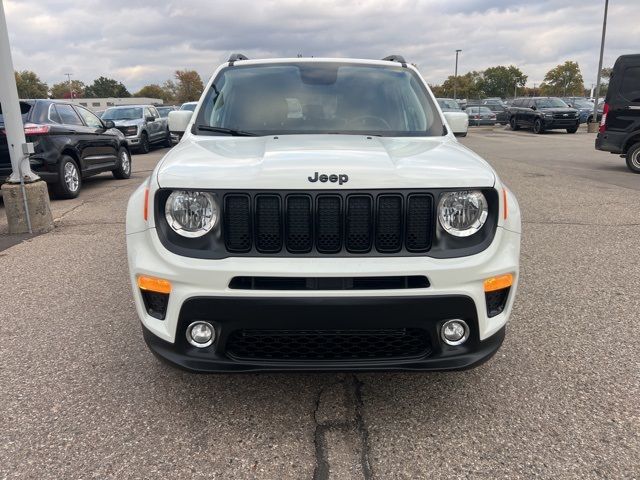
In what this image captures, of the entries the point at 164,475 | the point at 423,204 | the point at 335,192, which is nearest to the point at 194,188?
the point at 335,192

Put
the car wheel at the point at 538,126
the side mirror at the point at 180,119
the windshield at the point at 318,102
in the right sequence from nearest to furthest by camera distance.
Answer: the windshield at the point at 318,102, the side mirror at the point at 180,119, the car wheel at the point at 538,126

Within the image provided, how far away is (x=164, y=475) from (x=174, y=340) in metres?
0.58

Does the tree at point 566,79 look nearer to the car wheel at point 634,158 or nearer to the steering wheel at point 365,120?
the car wheel at point 634,158

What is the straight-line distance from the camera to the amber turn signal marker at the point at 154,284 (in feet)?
7.88

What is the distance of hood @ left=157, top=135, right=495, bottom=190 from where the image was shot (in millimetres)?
2379

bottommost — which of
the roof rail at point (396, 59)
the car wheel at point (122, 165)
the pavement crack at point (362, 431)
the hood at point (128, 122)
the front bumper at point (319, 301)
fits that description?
the pavement crack at point (362, 431)

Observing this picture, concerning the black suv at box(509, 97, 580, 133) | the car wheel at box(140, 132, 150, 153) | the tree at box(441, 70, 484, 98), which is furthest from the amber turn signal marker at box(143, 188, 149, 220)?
the tree at box(441, 70, 484, 98)

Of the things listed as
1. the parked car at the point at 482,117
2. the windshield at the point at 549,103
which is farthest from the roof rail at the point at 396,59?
the parked car at the point at 482,117

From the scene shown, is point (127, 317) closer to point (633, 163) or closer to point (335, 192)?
point (335, 192)

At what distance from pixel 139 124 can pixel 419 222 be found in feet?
54.8

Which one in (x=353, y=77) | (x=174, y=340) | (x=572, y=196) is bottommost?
(x=572, y=196)

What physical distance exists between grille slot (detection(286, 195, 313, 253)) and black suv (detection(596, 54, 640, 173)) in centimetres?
1155

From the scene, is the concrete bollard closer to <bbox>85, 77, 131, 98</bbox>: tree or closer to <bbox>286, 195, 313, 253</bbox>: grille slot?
<bbox>286, 195, 313, 253</bbox>: grille slot

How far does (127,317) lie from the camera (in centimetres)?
398
